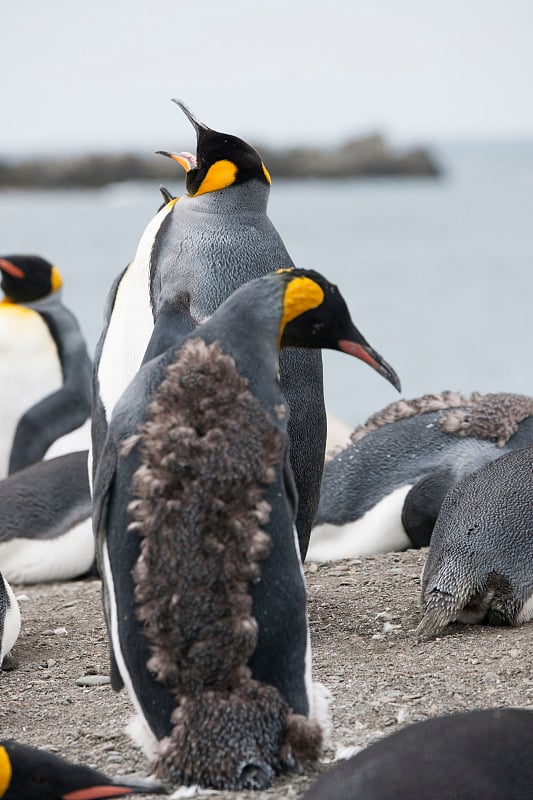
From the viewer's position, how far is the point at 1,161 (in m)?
39.3

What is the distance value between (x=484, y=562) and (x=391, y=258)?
20.9m

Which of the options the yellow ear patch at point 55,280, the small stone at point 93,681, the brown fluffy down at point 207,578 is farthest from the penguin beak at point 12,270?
the brown fluffy down at point 207,578

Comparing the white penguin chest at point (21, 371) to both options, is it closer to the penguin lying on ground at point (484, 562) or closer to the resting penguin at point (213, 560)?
the penguin lying on ground at point (484, 562)

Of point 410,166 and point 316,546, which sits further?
point 410,166

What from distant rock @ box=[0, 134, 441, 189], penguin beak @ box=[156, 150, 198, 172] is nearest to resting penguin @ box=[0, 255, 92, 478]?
penguin beak @ box=[156, 150, 198, 172]

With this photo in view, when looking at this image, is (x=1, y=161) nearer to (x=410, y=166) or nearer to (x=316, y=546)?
(x=410, y=166)

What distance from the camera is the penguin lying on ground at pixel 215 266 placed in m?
3.19

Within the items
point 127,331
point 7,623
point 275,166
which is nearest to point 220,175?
point 127,331

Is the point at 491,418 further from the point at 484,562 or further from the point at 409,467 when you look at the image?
the point at 484,562

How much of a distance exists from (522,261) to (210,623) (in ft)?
67.7

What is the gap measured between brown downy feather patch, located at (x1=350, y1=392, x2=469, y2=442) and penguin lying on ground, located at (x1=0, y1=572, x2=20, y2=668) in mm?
1847

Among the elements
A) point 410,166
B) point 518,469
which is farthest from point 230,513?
point 410,166

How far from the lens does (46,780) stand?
1874 mm

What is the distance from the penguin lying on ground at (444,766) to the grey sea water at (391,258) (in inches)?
308
